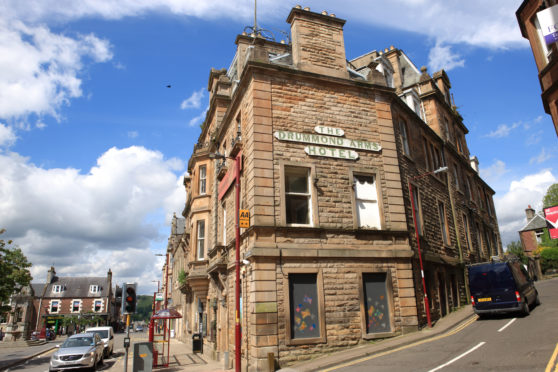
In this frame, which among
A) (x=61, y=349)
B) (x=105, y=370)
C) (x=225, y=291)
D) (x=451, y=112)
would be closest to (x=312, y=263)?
(x=225, y=291)

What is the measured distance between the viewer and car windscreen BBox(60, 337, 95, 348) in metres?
15.6

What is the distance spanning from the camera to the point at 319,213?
42.6 ft

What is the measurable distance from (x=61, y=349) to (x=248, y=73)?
13.7 m

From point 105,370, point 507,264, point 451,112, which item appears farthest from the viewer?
point 451,112

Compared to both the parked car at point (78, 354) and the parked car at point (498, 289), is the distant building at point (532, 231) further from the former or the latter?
the parked car at point (78, 354)

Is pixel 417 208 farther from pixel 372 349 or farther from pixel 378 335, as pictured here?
pixel 372 349

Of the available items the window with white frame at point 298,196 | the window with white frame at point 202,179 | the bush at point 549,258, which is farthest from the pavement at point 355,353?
the bush at point 549,258

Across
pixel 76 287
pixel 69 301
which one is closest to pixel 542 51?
pixel 69 301

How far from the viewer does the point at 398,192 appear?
48.1 feet

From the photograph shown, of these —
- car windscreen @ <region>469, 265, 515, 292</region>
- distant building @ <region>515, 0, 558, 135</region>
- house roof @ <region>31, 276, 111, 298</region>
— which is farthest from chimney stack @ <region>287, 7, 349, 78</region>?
house roof @ <region>31, 276, 111, 298</region>

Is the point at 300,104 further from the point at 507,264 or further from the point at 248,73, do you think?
the point at 507,264

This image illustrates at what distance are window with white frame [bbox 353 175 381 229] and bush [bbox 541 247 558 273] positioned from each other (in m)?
40.4

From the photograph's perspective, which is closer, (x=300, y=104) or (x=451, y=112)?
(x=300, y=104)

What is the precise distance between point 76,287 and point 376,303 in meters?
70.9
